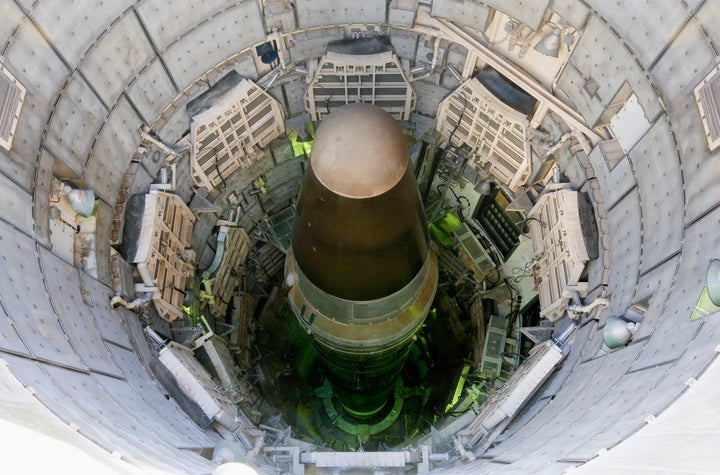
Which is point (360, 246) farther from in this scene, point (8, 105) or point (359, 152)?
point (8, 105)

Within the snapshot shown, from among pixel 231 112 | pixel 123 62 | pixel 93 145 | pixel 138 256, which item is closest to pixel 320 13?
pixel 231 112

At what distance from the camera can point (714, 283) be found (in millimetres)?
5887

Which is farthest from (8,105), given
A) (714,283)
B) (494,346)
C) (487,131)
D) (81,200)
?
(494,346)

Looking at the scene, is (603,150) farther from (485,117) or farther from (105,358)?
(105,358)

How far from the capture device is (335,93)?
1146cm

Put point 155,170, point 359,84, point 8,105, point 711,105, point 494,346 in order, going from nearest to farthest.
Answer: point 711,105 → point 8,105 → point 155,170 → point 359,84 → point 494,346

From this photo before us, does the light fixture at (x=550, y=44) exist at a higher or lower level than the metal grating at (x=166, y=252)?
higher

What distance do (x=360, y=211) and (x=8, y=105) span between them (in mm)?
4527

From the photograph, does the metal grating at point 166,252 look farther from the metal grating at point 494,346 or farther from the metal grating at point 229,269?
the metal grating at point 494,346

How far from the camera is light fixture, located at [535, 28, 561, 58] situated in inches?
363

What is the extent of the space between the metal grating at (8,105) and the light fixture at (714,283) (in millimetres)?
8154

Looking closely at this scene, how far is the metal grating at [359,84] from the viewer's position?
10.6 metres

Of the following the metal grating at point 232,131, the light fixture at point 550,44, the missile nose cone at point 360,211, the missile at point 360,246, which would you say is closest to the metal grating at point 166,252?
the metal grating at point 232,131

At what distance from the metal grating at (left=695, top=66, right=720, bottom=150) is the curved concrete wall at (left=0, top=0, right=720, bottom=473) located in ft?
0.49
